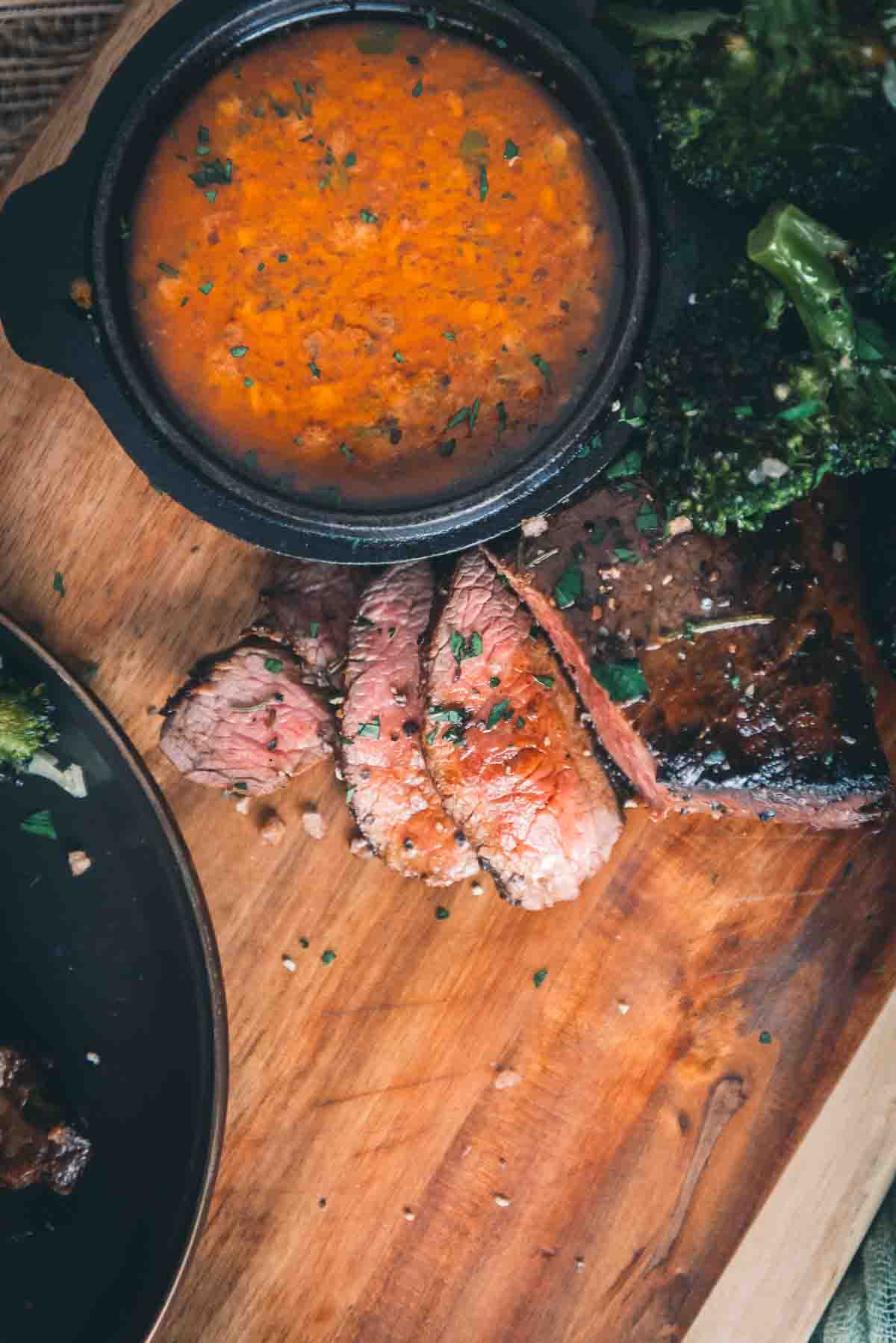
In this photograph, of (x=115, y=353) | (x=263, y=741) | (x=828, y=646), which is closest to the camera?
(x=115, y=353)

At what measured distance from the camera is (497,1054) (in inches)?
132

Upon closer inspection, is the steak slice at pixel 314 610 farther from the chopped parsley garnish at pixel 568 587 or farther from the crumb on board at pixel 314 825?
the chopped parsley garnish at pixel 568 587

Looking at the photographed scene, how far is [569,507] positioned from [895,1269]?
2472 millimetres

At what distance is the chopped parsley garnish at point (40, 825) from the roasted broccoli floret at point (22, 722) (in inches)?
6.5

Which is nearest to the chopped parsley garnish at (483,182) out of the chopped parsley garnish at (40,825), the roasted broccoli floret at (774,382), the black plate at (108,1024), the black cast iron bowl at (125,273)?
the black cast iron bowl at (125,273)

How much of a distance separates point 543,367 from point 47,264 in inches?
48.6

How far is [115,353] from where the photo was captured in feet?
8.65

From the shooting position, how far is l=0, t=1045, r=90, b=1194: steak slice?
10.2 ft

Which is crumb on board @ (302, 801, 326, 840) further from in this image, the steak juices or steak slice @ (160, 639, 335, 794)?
the steak juices

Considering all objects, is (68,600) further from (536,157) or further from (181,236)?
(536,157)

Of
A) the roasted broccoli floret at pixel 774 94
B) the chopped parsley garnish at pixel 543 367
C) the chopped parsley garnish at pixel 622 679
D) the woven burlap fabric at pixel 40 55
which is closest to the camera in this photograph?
the roasted broccoli floret at pixel 774 94

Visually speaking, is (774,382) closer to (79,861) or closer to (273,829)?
(273,829)

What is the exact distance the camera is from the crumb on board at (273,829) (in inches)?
128

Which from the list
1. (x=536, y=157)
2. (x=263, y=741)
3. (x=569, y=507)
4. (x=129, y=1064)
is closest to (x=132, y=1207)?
(x=129, y=1064)
